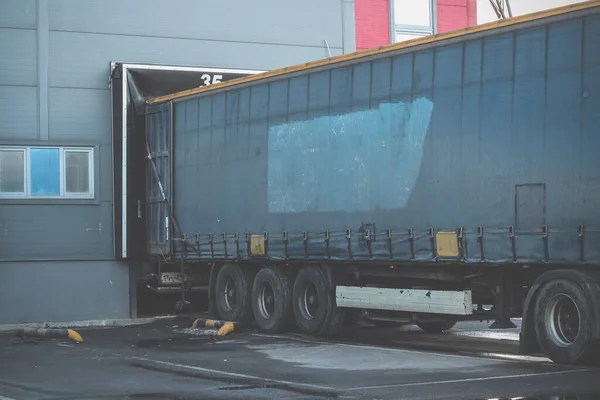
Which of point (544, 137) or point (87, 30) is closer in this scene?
point (544, 137)

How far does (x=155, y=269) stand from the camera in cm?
2364

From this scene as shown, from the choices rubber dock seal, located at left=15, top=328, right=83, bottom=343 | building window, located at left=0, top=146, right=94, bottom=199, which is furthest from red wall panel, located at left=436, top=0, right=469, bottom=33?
rubber dock seal, located at left=15, top=328, right=83, bottom=343

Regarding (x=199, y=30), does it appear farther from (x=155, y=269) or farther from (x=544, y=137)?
(x=544, y=137)

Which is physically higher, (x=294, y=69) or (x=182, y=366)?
(x=294, y=69)

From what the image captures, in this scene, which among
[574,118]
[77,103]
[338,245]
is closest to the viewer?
[574,118]

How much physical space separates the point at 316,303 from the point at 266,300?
4.84ft

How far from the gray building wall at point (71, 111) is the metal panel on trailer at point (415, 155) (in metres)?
2.27

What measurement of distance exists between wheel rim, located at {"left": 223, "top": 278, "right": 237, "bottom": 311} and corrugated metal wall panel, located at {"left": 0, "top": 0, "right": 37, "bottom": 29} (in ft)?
21.1

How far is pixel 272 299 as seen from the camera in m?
20.2

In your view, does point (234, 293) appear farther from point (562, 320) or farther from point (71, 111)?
point (562, 320)

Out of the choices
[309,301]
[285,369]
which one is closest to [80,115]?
[309,301]

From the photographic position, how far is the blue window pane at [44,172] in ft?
75.2

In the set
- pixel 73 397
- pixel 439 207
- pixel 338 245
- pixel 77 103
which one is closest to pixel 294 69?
pixel 338 245

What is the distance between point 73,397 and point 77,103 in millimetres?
12765
